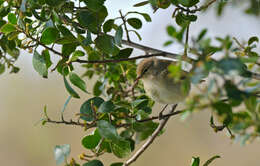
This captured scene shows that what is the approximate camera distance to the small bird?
1271 millimetres

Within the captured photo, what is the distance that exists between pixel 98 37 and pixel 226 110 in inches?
18.3

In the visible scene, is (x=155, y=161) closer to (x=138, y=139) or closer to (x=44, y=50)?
(x=138, y=139)

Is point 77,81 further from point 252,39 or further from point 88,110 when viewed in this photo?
point 252,39

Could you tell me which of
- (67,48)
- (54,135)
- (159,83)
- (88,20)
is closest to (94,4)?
(88,20)

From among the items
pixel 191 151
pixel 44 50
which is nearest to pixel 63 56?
pixel 44 50

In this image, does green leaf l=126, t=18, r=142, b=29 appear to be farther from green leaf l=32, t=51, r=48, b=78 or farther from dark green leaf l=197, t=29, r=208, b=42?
dark green leaf l=197, t=29, r=208, b=42

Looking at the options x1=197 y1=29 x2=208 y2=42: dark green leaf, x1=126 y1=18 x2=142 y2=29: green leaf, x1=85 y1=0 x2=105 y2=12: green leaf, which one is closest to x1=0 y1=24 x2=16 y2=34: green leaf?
x1=85 y1=0 x2=105 y2=12: green leaf

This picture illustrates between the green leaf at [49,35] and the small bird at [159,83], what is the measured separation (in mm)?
494

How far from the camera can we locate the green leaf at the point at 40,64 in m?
0.83

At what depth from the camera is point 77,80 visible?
836 mm

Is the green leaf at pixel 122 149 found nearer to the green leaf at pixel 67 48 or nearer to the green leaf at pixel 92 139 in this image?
the green leaf at pixel 92 139

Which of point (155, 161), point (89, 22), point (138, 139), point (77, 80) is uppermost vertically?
point (89, 22)

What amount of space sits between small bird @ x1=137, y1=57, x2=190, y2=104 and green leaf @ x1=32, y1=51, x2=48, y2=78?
0.49 metres

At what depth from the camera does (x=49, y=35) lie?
81cm
